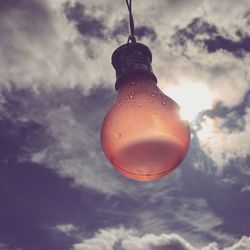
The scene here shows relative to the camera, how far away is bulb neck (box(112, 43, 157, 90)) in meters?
3.31

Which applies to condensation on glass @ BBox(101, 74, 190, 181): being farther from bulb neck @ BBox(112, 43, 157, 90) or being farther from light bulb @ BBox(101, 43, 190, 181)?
bulb neck @ BBox(112, 43, 157, 90)

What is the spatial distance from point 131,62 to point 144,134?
94cm

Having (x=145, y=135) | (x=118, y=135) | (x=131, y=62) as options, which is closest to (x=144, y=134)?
(x=145, y=135)

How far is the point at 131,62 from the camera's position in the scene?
11.0 ft

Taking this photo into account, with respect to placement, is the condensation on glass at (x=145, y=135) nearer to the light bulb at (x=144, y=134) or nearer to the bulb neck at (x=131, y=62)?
the light bulb at (x=144, y=134)

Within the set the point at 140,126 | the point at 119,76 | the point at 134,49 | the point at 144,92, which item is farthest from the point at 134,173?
the point at 134,49

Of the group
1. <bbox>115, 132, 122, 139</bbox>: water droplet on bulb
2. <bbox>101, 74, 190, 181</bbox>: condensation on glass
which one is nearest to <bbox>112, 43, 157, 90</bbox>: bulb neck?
<bbox>101, 74, 190, 181</bbox>: condensation on glass

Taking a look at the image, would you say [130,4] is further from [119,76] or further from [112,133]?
[112,133]

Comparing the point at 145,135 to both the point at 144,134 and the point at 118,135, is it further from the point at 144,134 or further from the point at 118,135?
the point at 118,135

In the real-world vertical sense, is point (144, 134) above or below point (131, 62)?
below

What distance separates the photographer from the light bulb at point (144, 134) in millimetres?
2703

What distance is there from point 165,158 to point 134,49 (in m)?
1.22

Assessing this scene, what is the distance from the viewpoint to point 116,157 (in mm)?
2814

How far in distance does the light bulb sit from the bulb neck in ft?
0.53
